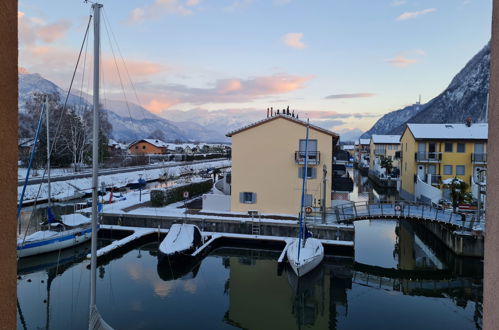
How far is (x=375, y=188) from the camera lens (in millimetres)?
63250

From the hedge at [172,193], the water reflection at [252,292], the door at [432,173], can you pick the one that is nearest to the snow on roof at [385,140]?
the door at [432,173]

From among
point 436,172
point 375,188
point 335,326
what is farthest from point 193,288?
point 375,188

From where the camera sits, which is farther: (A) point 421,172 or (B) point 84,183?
(B) point 84,183

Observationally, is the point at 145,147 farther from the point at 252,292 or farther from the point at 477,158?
the point at 252,292

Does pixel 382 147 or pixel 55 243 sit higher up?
pixel 382 147

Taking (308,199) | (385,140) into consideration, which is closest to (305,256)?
(308,199)

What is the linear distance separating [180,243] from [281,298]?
7900 millimetres

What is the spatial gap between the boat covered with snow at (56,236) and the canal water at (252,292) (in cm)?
61

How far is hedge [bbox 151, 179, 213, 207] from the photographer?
34.2 meters

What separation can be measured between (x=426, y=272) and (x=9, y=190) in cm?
2642

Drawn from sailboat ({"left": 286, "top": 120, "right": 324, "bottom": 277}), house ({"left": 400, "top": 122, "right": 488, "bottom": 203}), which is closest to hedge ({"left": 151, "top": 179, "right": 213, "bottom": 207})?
sailboat ({"left": 286, "top": 120, "right": 324, "bottom": 277})

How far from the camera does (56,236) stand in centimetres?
2459

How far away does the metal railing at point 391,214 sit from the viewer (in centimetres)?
2636

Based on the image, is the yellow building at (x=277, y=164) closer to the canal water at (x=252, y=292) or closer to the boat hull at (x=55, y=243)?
the canal water at (x=252, y=292)
